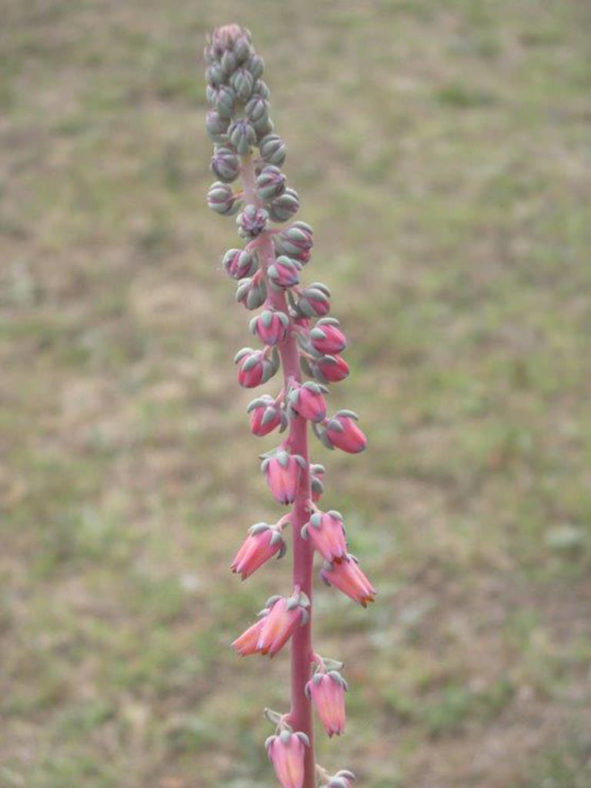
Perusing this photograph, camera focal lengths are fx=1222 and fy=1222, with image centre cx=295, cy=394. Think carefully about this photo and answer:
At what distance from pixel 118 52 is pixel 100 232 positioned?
255cm

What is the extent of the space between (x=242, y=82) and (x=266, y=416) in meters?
0.50

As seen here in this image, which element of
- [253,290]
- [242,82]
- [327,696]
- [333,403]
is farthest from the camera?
[333,403]

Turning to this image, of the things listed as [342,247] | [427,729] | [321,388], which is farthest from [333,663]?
[342,247]

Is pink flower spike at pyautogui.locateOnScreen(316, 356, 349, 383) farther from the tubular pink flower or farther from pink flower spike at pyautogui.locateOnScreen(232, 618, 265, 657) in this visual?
pink flower spike at pyautogui.locateOnScreen(232, 618, 265, 657)

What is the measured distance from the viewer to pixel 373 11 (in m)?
9.92

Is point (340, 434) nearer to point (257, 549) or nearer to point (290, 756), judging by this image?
point (257, 549)

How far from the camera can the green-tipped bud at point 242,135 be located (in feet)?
5.68

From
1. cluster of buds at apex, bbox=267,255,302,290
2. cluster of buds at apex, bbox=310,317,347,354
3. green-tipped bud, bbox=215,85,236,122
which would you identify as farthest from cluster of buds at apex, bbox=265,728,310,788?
green-tipped bud, bbox=215,85,236,122

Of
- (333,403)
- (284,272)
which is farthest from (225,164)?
(333,403)

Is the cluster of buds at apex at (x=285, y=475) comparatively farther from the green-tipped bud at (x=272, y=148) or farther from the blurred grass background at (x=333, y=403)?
the blurred grass background at (x=333, y=403)

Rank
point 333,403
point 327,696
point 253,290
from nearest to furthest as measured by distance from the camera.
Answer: point 253,290 < point 327,696 < point 333,403

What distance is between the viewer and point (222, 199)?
186 cm

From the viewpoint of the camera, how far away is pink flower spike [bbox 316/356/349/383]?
1867 millimetres

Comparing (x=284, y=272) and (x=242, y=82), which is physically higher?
(x=242, y=82)
